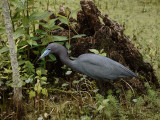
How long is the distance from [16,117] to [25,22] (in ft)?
2.59

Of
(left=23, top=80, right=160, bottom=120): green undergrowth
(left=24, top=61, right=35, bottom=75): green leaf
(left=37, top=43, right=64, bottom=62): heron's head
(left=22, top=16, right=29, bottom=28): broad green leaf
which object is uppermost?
(left=22, top=16, right=29, bottom=28): broad green leaf

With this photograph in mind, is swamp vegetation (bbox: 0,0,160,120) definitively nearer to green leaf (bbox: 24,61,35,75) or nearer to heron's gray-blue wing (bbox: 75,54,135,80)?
green leaf (bbox: 24,61,35,75)

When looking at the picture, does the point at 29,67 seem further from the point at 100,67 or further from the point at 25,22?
the point at 100,67

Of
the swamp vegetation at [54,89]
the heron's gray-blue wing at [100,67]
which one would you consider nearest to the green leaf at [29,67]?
the swamp vegetation at [54,89]

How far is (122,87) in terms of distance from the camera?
93.7 inches

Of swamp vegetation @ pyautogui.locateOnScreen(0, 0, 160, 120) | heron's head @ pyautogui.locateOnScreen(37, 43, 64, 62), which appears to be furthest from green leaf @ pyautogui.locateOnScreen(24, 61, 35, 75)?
heron's head @ pyautogui.locateOnScreen(37, 43, 64, 62)

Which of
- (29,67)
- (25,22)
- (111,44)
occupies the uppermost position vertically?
(25,22)

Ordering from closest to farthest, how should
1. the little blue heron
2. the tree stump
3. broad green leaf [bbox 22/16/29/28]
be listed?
1. broad green leaf [bbox 22/16/29/28]
2. the little blue heron
3. the tree stump

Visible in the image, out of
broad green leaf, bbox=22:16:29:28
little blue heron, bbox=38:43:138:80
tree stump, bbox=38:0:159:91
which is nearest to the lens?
broad green leaf, bbox=22:16:29:28

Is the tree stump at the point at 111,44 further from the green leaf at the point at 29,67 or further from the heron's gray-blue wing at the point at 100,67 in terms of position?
the green leaf at the point at 29,67

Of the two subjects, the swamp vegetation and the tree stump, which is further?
the tree stump

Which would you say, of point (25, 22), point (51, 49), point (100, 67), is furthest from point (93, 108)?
point (25, 22)

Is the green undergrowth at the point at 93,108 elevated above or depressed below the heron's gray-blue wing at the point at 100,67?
below

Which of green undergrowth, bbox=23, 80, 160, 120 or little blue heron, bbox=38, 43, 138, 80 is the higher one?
little blue heron, bbox=38, 43, 138, 80
